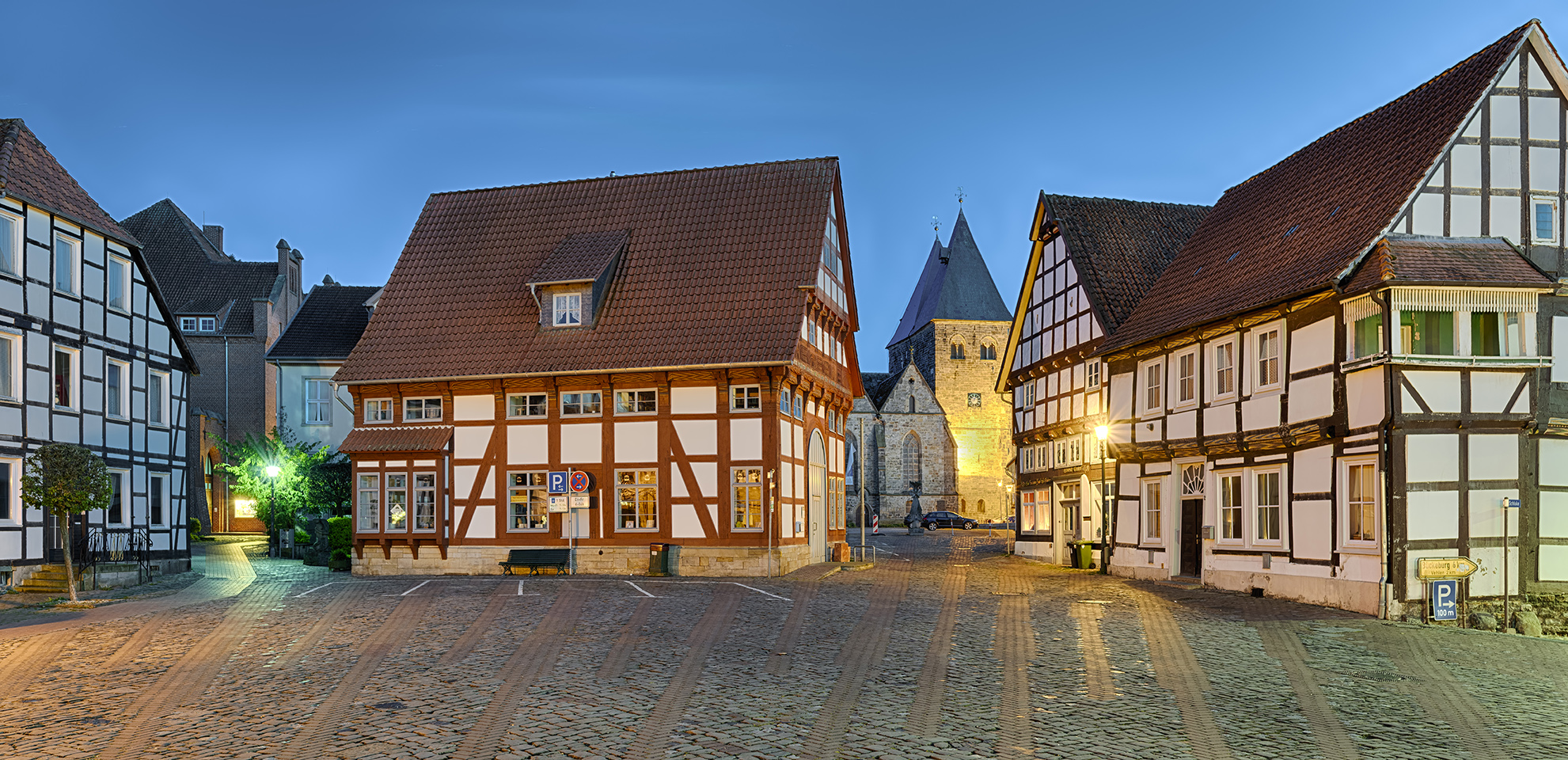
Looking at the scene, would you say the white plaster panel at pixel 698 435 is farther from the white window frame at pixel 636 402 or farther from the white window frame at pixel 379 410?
the white window frame at pixel 379 410

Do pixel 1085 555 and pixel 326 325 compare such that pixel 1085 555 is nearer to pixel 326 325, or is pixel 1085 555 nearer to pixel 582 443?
pixel 582 443

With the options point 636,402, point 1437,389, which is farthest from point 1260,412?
point 636,402

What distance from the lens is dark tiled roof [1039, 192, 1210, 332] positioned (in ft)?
107

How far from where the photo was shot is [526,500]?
104 ft

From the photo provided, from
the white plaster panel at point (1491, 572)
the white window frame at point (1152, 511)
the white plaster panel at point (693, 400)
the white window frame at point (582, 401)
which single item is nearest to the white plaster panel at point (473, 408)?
the white window frame at point (582, 401)

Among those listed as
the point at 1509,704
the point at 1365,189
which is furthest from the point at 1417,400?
the point at 1509,704

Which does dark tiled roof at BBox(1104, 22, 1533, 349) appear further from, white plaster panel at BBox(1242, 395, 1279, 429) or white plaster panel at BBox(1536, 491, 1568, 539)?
white plaster panel at BBox(1536, 491, 1568, 539)

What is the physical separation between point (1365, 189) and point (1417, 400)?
15.3ft

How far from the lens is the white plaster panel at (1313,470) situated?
2206 centimetres

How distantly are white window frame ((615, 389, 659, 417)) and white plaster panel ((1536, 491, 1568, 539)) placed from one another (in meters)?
18.4

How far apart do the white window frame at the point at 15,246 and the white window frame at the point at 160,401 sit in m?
6.08

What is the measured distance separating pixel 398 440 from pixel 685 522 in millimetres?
7760

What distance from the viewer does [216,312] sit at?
53.4 m

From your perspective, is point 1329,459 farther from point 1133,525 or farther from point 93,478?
point 93,478
